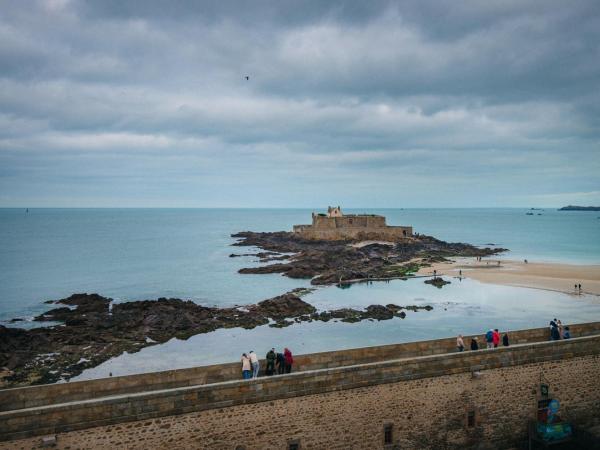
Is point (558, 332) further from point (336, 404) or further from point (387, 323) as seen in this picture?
point (387, 323)

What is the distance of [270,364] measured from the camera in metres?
11.8

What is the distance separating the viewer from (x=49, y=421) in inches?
335

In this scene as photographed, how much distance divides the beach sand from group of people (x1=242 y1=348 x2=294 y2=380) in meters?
34.1

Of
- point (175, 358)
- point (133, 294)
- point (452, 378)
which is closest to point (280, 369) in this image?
point (452, 378)

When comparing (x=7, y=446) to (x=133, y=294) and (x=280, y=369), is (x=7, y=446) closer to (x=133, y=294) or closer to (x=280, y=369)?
(x=280, y=369)

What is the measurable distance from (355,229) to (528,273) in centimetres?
2921

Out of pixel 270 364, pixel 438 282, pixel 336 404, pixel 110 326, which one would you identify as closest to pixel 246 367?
pixel 270 364

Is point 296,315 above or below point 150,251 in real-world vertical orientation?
below

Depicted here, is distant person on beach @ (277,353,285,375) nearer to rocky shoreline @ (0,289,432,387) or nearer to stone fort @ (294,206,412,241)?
A: rocky shoreline @ (0,289,432,387)

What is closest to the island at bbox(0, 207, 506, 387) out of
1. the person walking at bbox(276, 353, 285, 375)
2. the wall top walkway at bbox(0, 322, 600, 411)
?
the wall top walkway at bbox(0, 322, 600, 411)

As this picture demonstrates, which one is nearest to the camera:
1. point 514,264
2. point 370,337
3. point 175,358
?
point 175,358

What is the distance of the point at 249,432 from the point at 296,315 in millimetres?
21487

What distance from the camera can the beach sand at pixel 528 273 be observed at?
41.4 m

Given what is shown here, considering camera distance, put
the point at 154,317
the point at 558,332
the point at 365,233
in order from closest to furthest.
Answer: the point at 558,332, the point at 154,317, the point at 365,233
